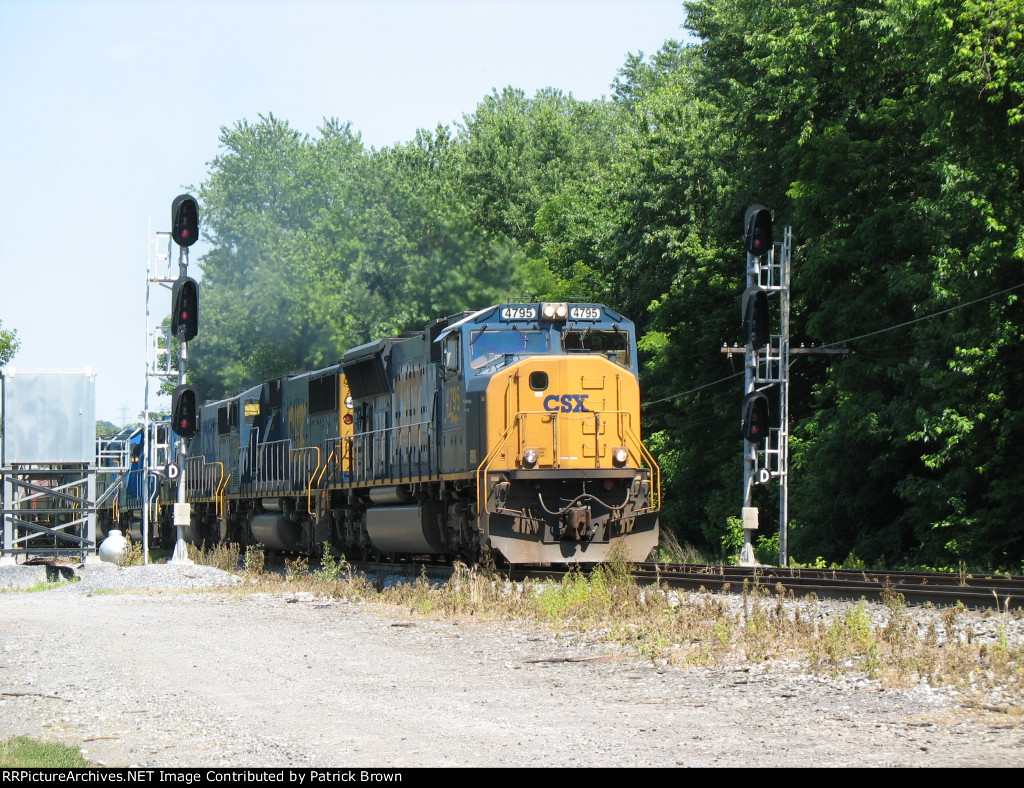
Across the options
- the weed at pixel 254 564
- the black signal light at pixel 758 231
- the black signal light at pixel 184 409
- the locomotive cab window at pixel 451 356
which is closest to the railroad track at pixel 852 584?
the locomotive cab window at pixel 451 356

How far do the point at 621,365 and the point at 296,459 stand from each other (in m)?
10.7

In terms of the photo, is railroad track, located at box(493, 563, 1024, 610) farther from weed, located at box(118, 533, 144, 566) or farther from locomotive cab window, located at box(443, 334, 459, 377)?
weed, located at box(118, 533, 144, 566)

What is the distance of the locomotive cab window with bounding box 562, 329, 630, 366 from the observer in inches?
750

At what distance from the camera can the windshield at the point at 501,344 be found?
1877 centimetres

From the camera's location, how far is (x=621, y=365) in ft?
63.0

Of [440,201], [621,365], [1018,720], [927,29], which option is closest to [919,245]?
[927,29]

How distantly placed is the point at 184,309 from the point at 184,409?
1827mm

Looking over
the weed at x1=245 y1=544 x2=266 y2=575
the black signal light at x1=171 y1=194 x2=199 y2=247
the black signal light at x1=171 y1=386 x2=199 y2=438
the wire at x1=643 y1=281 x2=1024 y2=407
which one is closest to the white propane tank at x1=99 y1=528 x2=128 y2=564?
the weed at x1=245 y1=544 x2=266 y2=575

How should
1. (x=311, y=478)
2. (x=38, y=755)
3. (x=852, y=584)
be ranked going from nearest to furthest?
(x=38, y=755)
(x=852, y=584)
(x=311, y=478)

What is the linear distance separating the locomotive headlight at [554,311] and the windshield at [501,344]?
11.1 inches

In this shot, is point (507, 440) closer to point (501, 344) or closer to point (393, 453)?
point (501, 344)

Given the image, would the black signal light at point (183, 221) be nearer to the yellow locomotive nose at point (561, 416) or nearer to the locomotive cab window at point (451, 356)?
the locomotive cab window at point (451, 356)

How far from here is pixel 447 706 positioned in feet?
29.9

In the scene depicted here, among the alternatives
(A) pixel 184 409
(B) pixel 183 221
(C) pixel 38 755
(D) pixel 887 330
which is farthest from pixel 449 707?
(D) pixel 887 330
